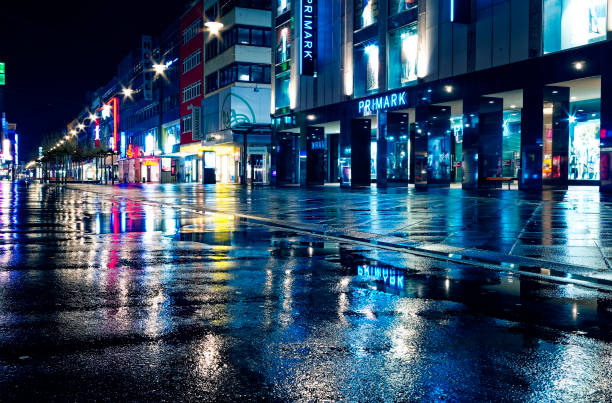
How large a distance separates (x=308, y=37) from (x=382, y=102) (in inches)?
358

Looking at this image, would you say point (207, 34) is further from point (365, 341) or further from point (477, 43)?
point (365, 341)

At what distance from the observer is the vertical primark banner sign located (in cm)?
4353

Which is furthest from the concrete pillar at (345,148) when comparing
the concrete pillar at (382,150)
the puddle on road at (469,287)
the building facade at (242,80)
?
the puddle on road at (469,287)

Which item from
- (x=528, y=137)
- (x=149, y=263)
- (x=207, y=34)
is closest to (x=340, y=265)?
(x=149, y=263)

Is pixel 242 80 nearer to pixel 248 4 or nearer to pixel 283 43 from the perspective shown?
pixel 248 4

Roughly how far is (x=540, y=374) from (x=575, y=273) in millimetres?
4632

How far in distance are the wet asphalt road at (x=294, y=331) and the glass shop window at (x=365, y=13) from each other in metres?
32.3

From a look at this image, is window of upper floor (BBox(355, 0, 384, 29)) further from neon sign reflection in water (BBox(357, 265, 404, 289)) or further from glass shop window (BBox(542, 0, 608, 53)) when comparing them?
neon sign reflection in water (BBox(357, 265, 404, 289))

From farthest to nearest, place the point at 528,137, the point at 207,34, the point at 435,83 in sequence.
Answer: the point at 207,34, the point at 435,83, the point at 528,137

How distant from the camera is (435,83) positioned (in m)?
34.1

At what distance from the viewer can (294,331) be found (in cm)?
525

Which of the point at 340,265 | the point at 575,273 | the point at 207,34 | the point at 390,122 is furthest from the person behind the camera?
the point at 207,34

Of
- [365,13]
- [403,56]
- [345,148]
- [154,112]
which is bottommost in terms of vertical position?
[345,148]

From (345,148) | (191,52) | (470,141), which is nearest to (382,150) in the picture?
(345,148)
